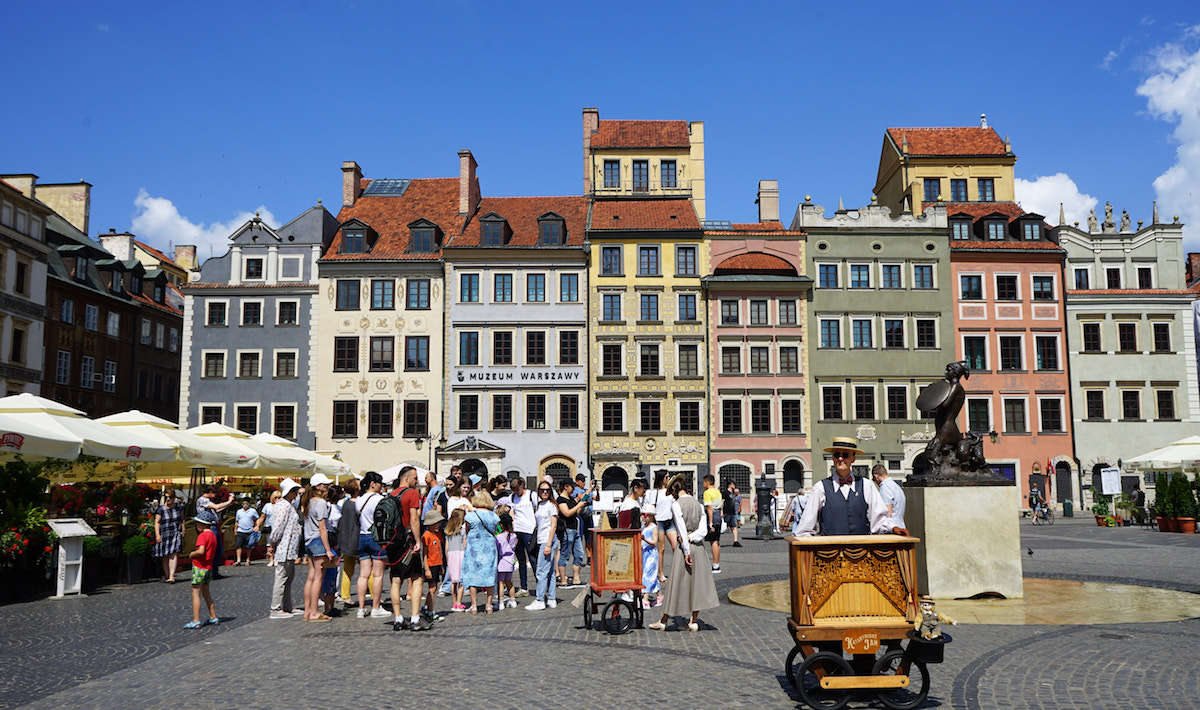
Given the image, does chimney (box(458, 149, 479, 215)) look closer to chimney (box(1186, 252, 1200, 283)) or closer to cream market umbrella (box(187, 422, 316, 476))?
cream market umbrella (box(187, 422, 316, 476))

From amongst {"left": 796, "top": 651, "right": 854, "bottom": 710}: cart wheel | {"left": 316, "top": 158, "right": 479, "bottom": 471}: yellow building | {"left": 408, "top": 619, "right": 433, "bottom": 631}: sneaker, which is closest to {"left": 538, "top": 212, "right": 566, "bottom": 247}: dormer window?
{"left": 316, "top": 158, "right": 479, "bottom": 471}: yellow building

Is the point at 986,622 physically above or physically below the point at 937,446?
below

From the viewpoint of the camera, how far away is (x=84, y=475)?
21391 millimetres

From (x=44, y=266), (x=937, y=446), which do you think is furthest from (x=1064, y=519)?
(x=44, y=266)

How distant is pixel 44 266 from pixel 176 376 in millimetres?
11677

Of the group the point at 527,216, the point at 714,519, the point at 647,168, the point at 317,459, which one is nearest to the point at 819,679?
the point at 714,519

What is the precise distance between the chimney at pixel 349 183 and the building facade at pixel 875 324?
21.1 m

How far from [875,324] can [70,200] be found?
3984 cm

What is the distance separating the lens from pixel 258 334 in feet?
139

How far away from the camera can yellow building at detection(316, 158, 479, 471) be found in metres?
41.2

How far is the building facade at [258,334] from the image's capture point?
41.7m

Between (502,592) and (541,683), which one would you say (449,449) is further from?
(541,683)

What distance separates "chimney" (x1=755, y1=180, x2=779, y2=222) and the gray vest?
132 ft

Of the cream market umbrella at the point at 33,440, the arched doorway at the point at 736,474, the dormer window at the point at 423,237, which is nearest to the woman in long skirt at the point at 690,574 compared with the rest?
the cream market umbrella at the point at 33,440
